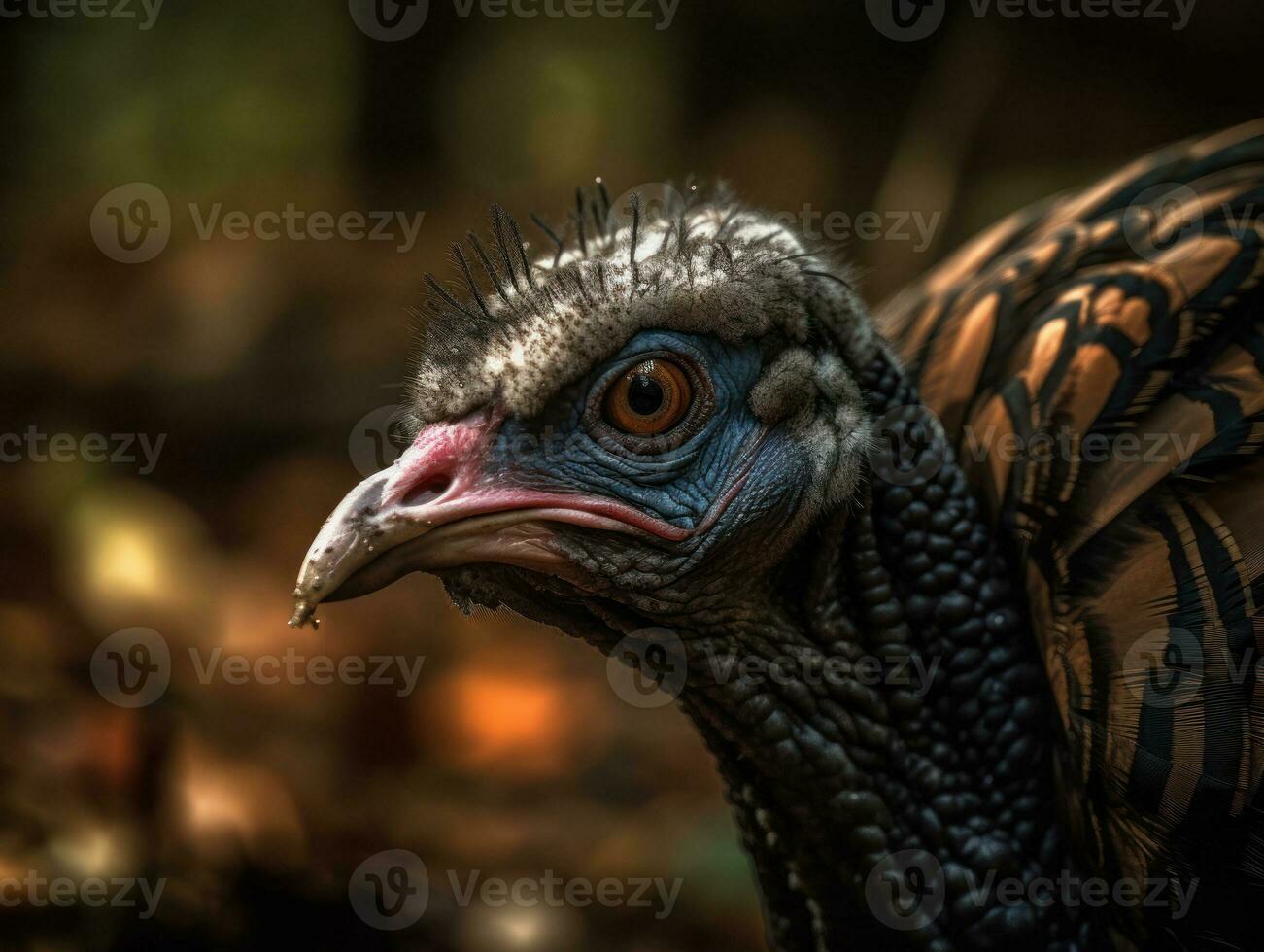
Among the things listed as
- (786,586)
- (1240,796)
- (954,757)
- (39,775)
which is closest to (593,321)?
(786,586)

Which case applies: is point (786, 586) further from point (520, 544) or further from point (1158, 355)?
point (1158, 355)

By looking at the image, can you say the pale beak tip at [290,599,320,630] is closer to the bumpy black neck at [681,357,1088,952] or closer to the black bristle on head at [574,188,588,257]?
the bumpy black neck at [681,357,1088,952]
